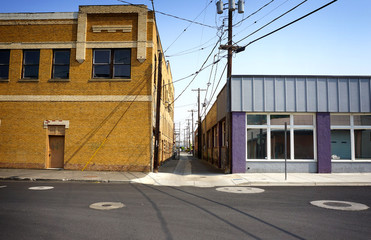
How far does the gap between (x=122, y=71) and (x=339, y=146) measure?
13.9 meters

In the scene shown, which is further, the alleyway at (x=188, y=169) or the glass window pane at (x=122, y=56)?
the alleyway at (x=188, y=169)

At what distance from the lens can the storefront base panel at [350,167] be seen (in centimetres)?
1677

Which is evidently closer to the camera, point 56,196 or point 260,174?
point 56,196

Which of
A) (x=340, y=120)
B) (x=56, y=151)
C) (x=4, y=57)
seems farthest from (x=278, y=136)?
(x=4, y=57)

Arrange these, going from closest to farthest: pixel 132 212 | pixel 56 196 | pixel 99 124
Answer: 1. pixel 132 212
2. pixel 56 196
3. pixel 99 124

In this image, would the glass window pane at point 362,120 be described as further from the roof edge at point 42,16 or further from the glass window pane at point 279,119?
the roof edge at point 42,16

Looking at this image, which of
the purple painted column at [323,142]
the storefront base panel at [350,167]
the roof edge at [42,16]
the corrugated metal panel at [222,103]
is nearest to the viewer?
the purple painted column at [323,142]

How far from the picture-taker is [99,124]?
1842 centimetres

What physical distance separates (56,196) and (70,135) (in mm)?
9630

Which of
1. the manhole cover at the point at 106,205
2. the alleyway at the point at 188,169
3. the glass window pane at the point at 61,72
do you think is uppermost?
the glass window pane at the point at 61,72

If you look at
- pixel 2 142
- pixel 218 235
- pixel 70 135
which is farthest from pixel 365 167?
pixel 2 142

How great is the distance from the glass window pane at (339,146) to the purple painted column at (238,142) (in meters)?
5.22

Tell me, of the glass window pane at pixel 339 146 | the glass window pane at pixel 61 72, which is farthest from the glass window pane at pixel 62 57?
the glass window pane at pixel 339 146

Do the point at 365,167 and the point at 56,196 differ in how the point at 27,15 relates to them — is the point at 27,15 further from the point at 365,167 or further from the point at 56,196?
the point at 365,167
